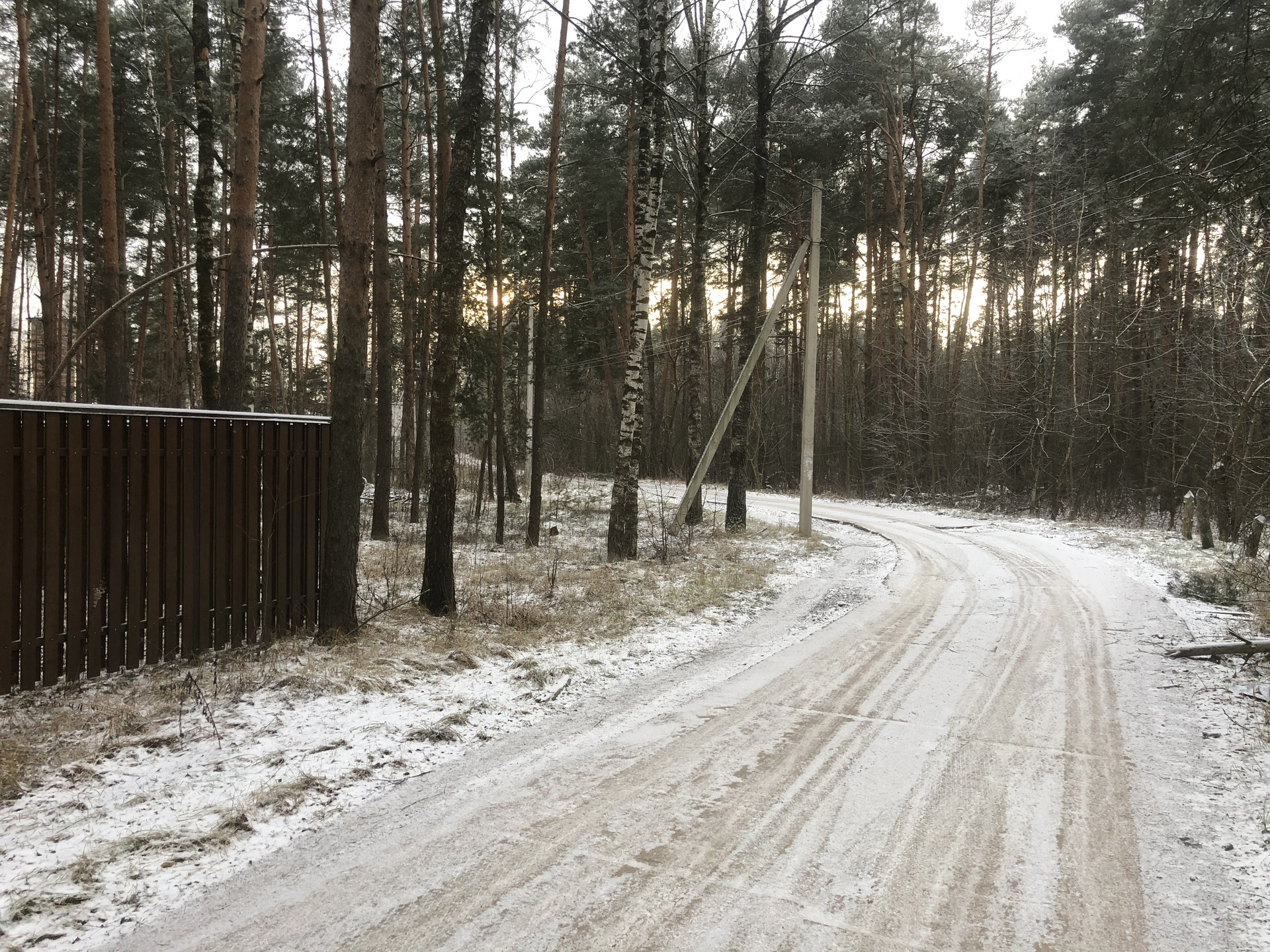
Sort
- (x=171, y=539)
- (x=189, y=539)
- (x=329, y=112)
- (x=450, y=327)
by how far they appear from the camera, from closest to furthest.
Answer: (x=171, y=539)
(x=189, y=539)
(x=450, y=327)
(x=329, y=112)

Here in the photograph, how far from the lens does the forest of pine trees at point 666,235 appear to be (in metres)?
7.42

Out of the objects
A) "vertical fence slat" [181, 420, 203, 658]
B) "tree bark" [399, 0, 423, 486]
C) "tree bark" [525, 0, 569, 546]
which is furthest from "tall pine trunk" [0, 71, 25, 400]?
"vertical fence slat" [181, 420, 203, 658]

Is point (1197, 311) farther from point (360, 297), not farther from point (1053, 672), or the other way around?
point (360, 297)

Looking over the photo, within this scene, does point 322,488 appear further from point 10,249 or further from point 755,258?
point 10,249

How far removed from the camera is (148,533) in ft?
15.5

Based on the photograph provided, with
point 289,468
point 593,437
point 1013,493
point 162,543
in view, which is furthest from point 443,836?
point 593,437

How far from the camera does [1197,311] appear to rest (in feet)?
52.3

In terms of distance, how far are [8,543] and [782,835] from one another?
448 centimetres

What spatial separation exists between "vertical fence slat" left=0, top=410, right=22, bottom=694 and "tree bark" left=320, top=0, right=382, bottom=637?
2159 mm

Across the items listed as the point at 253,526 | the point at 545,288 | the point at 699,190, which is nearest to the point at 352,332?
the point at 253,526

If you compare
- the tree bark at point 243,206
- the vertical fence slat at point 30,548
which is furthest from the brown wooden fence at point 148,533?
the tree bark at point 243,206

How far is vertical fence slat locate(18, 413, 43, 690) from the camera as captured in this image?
4.10m

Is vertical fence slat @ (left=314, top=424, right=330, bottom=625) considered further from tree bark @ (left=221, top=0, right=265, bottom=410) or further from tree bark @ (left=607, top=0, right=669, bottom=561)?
tree bark @ (left=607, top=0, right=669, bottom=561)

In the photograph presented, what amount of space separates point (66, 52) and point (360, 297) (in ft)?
64.5
